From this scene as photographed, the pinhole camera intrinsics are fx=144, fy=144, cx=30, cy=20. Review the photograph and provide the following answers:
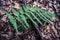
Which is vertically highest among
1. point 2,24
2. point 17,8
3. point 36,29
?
point 17,8

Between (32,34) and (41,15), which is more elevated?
(41,15)

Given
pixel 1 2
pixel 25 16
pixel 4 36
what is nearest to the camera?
pixel 4 36

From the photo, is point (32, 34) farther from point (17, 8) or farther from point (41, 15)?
point (17, 8)

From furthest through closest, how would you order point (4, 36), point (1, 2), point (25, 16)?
point (1, 2) → point (25, 16) → point (4, 36)

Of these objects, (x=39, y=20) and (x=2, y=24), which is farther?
(x=39, y=20)

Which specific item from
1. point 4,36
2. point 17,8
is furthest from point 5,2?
point 4,36

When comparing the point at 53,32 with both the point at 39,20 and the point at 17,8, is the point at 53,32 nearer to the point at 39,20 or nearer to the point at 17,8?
the point at 39,20
